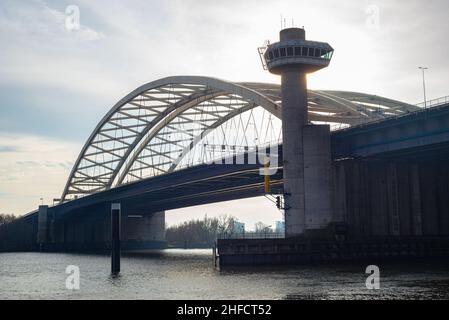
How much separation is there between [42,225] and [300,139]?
112 meters

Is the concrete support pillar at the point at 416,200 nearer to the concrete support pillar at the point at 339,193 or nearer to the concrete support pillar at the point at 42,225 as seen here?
the concrete support pillar at the point at 339,193

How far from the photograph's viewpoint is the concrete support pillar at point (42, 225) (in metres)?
175

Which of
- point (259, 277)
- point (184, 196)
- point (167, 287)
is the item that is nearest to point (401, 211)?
point (259, 277)

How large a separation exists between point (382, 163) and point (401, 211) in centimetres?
643

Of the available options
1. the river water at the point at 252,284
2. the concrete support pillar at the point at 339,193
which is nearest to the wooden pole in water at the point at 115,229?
the river water at the point at 252,284

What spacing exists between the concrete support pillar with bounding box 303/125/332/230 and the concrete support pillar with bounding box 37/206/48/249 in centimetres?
11152

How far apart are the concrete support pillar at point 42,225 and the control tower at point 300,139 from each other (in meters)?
107

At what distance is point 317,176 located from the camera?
259 feet

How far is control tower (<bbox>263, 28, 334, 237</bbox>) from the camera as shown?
78.8 metres

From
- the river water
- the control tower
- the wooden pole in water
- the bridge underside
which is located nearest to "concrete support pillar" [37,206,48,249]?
the bridge underside

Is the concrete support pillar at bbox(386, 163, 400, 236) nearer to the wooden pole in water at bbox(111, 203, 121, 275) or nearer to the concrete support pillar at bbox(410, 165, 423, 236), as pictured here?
the concrete support pillar at bbox(410, 165, 423, 236)

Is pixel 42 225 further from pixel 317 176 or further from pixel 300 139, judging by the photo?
pixel 317 176

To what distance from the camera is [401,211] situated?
84.0 m

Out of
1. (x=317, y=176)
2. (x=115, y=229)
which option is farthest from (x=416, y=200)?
(x=115, y=229)
